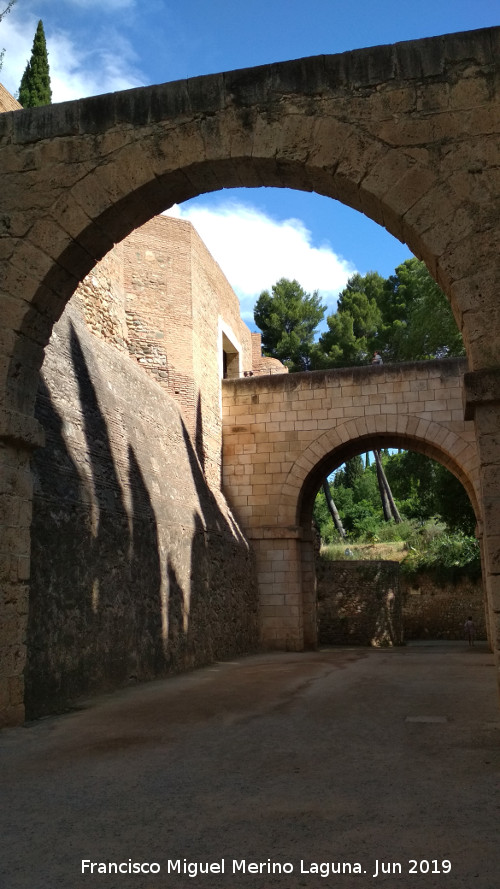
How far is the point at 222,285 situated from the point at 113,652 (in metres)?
10.8

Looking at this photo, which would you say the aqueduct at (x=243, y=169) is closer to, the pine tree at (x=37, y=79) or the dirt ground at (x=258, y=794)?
the dirt ground at (x=258, y=794)

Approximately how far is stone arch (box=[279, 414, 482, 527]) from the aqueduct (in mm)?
8611

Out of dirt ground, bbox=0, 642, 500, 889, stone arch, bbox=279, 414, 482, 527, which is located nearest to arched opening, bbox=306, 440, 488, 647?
stone arch, bbox=279, 414, 482, 527

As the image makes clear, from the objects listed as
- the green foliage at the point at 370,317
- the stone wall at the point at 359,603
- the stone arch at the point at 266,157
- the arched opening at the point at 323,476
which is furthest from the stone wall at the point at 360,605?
the stone arch at the point at 266,157

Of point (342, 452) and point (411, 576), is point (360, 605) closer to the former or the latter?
A: point (411, 576)

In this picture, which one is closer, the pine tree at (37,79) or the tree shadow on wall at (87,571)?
the tree shadow on wall at (87,571)

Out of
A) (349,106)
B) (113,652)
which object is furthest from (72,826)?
(349,106)

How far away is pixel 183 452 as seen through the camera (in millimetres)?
12031

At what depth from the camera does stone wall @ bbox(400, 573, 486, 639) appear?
22.2 m

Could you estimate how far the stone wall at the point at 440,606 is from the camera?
22.2 metres

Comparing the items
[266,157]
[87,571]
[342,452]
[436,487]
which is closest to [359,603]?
[436,487]

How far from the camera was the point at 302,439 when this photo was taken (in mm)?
14406

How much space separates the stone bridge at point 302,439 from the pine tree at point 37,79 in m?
11.0

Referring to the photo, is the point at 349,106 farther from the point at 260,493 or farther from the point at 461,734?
the point at 260,493
